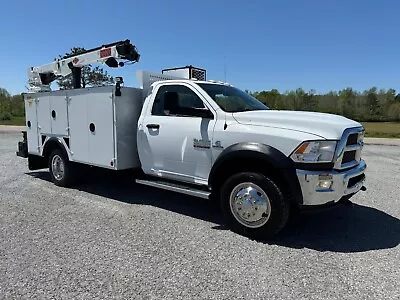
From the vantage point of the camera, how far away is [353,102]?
67312 mm

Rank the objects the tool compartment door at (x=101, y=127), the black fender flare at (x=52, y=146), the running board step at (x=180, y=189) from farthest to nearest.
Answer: the black fender flare at (x=52, y=146)
the tool compartment door at (x=101, y=127)
the running board step at (x=180, y=189)

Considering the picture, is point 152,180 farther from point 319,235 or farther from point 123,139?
point 319,235

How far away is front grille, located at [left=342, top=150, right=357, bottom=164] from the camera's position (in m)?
4.04

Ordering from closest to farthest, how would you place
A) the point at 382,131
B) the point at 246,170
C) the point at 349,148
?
the point at 349,148 < the point at 246,170 < the point at 382,131

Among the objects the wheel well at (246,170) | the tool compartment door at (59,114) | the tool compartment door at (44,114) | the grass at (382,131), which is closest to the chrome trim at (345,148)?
the wheel well at (246,170)

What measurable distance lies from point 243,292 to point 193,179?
7.18 ft

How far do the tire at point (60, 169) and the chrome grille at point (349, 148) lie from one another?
17.3 ft

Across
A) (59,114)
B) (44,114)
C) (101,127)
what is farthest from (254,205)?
(44,114)

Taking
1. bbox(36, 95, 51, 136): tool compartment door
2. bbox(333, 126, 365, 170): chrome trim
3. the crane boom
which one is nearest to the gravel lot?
bbox(333, 126, 365, 170): chrome trim

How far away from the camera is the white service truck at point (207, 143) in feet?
12.8

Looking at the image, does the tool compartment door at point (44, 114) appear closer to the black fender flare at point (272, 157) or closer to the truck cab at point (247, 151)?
the truck cab at point (247, 151)

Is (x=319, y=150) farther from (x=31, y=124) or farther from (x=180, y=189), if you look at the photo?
(x=31, y=124)

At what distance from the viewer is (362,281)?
314 centimetres

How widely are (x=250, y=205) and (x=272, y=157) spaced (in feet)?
2.35
